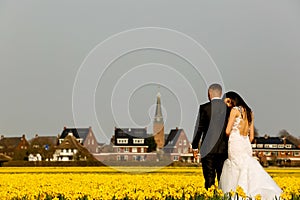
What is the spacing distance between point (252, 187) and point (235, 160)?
0.62 metres

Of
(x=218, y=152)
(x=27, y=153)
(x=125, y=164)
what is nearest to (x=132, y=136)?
(x=27, y=153)

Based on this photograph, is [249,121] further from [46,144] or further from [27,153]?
[46,144]

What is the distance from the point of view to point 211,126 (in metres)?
12.0

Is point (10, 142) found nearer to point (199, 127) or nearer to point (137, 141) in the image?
point (137, 141)

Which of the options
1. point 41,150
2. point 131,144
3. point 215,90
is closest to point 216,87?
Result: point 215,90

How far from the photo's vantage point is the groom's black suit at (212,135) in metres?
11.9

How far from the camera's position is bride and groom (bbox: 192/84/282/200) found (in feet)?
38.7

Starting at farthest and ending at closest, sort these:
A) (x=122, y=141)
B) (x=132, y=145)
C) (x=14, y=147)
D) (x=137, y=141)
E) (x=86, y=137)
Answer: (x=122, y=141) < (x=137, y=141) < (x=14, y=147) < (x=132, y=145) < (x=86, y=137)

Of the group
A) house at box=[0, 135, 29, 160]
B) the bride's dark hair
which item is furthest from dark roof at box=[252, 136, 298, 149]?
the bride's dark hair

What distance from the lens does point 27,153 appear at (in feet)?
224

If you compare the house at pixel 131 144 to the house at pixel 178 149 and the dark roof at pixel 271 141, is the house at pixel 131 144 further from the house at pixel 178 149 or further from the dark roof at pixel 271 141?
the dark roof at pixel 271 141

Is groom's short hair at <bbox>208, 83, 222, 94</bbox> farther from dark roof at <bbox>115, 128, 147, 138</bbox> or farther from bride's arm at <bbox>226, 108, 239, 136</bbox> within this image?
dark roof at <bbox>115, 128, 147, 138</bbox>

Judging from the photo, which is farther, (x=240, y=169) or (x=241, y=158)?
(x=241, y=158)

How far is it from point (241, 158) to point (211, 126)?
80 cm
